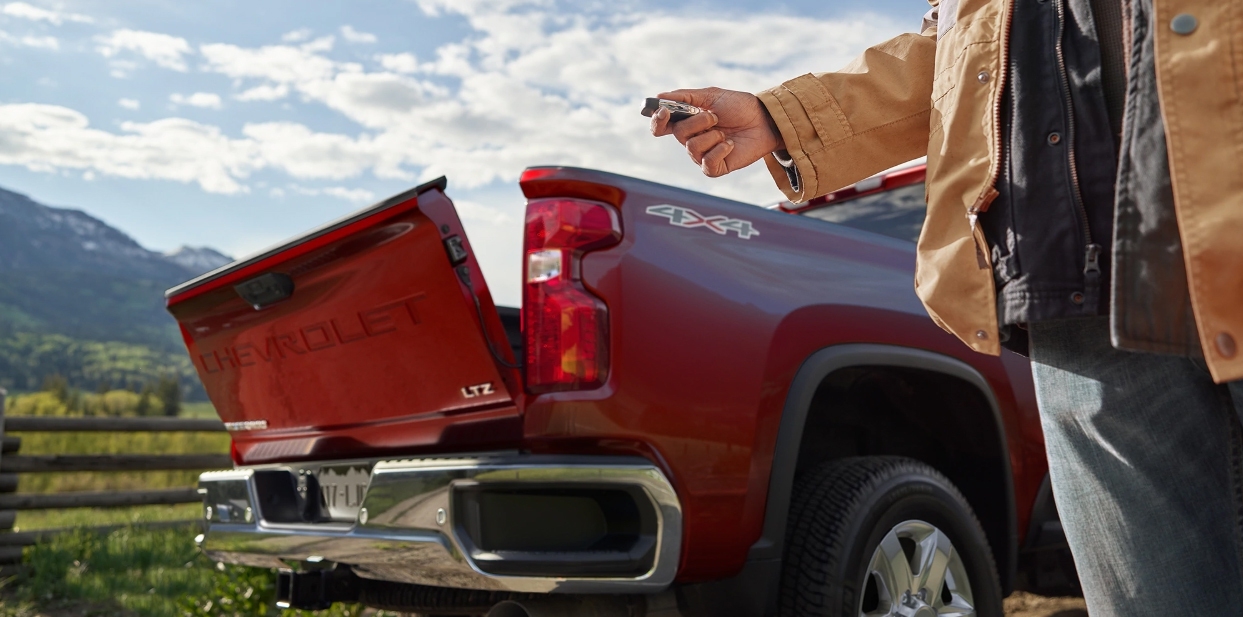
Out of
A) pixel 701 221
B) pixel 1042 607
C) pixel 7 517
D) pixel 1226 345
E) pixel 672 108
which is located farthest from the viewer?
pixel 7 517

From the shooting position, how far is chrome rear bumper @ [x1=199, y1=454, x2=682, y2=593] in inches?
88.3

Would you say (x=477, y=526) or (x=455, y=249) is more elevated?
(x=455, y=249)

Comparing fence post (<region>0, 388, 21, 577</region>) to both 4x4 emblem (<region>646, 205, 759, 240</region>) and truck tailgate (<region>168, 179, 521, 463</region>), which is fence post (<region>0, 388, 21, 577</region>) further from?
4x4 emblem (<region>646, 205, 759, 240</region>)

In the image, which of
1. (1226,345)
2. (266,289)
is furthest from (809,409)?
(1226,345)

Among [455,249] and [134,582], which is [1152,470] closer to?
[455,249]

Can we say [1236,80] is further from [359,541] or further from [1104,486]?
[359,541]

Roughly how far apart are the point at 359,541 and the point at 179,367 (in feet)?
557

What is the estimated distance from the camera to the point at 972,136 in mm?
1267

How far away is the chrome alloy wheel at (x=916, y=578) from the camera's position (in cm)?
270

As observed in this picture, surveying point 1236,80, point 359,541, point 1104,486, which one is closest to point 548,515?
point 359,541

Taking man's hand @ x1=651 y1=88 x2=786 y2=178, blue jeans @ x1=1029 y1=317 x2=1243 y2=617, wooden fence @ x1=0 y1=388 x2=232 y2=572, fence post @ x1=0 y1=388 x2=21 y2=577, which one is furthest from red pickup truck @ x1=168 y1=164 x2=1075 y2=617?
wooden fence @ x1=0 y1=388 x2=232 y2=572

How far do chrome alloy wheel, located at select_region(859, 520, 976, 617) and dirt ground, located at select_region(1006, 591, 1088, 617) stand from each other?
74.4 inches

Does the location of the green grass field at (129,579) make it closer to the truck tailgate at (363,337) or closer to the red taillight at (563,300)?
the truck tailgate at (363,337)

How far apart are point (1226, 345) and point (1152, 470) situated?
0.81ft
